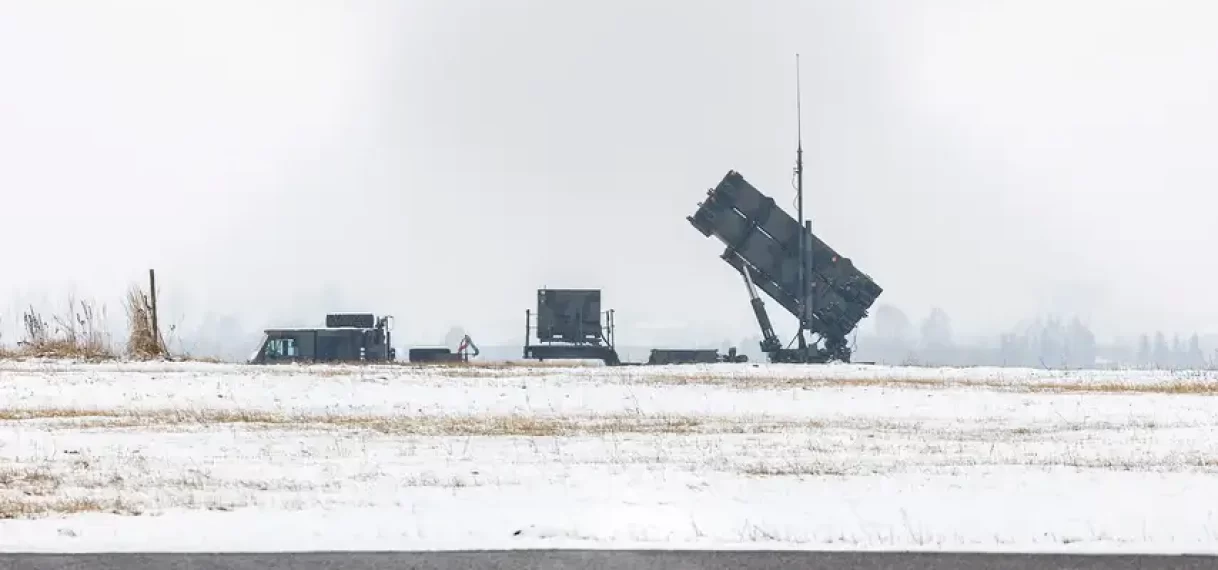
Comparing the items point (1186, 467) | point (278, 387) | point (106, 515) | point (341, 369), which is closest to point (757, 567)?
point (106, 515)

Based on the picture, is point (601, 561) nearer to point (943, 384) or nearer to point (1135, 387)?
point (943, 384)

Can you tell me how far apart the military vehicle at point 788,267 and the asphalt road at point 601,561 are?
25208 mm

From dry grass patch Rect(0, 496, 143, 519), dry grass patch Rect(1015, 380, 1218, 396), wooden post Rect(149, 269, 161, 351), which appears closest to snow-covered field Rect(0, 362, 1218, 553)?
dry grass patch Rect(0, 496, 143, 519)

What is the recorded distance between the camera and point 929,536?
816cm

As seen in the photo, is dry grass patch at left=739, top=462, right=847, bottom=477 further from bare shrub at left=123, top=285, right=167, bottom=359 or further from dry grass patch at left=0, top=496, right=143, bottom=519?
bare shrub at left=123, top=285, right=167, bottom=359

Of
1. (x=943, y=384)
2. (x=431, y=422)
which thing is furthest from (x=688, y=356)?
(x=431, y=422)

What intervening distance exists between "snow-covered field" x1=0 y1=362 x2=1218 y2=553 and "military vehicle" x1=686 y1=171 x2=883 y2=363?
35.8 feet

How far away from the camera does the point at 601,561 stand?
736cm

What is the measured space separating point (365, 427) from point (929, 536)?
9.25m

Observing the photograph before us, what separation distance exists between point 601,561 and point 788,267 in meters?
26.6

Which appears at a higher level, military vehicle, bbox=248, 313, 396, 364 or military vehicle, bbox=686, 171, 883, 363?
military vehicle, bbox=686, 171, 883, 363

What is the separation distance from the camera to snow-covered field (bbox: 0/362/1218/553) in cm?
827

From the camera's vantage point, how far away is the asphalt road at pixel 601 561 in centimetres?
720

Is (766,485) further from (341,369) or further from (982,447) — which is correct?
(341,369)
